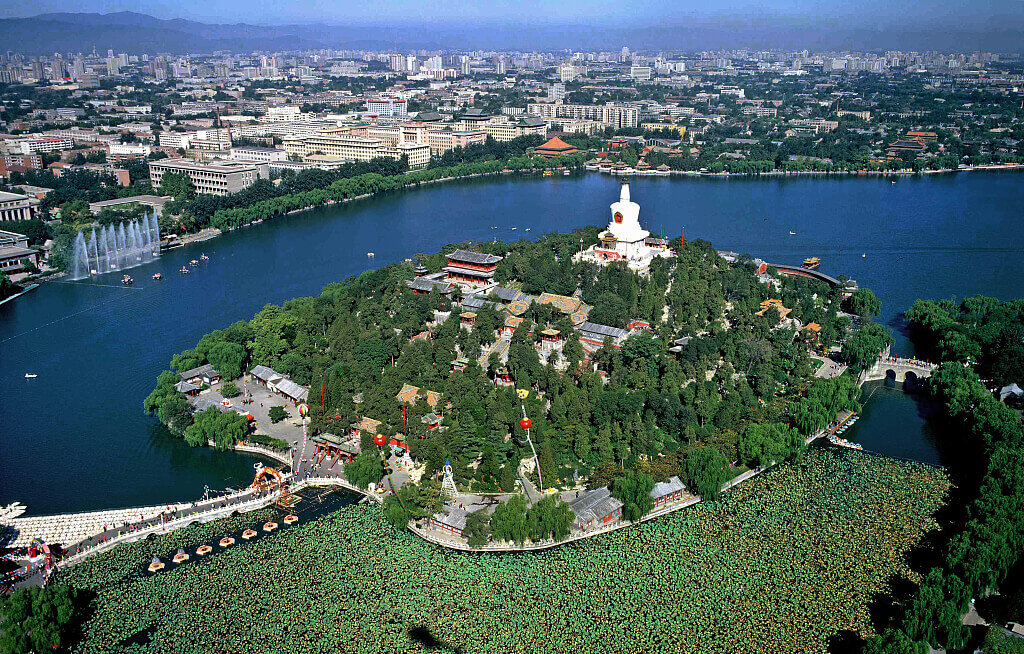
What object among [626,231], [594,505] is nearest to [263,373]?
[594,505]

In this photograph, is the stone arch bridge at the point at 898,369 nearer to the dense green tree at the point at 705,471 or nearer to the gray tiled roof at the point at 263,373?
the dense green tree at the point at 705,471

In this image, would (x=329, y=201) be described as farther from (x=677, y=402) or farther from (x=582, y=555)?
(x=582, y=555)

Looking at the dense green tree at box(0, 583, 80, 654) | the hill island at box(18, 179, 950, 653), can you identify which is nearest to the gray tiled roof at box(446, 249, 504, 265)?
the hill island at box(18, 179, 950, 653)

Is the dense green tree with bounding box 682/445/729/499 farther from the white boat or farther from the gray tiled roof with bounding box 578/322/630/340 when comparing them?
the white boat

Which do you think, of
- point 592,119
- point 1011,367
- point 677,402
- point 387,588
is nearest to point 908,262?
point 1011,367

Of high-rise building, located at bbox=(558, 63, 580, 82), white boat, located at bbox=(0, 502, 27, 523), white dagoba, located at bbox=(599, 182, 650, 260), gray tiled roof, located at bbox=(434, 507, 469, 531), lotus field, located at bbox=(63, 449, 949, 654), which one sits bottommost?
white boat, located at bbox=(0, 502, 27, 523)

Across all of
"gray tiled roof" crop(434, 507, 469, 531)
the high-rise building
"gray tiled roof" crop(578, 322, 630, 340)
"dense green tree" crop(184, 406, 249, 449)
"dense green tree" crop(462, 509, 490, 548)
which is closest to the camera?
"dense green tree" crop(462, 509, 490, 548)

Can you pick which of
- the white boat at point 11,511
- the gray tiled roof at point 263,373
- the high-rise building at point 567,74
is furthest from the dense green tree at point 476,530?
the high-rise building at point 567,74
